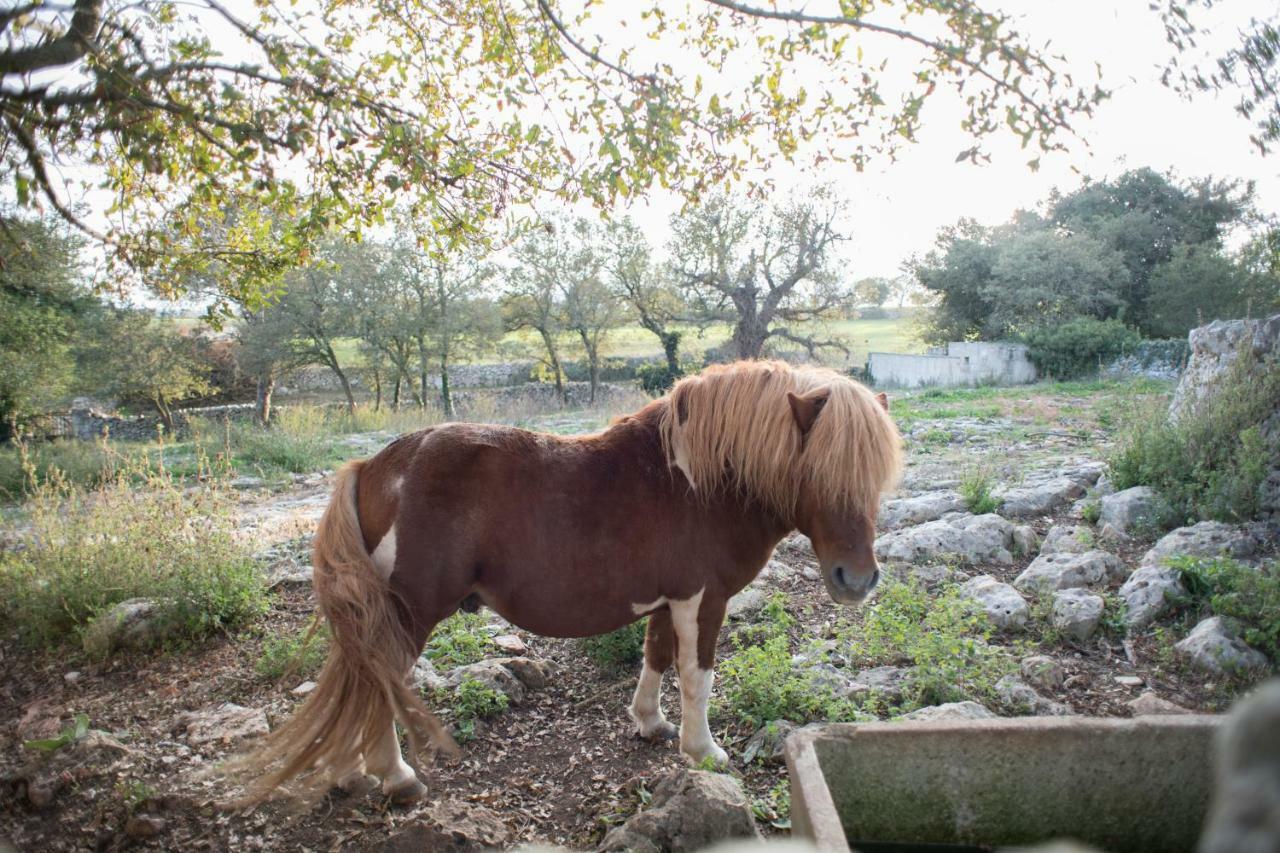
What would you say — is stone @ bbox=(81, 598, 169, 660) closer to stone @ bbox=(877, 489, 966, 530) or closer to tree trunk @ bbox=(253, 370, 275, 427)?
stone @ bbox=(877, 489, 966, 530)

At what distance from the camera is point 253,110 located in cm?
395

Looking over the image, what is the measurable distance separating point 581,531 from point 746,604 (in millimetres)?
2240

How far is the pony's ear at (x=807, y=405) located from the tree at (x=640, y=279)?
79.2 ft

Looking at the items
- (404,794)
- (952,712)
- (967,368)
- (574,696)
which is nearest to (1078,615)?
(952,712)

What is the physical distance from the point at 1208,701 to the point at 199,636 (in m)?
5.63

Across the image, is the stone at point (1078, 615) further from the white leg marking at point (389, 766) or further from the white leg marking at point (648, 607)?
the white leg marking at point (389, 766)

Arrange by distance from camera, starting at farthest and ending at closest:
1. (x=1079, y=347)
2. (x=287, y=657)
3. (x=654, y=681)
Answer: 1. (x=1079, y=347)
2. (x=287, y=657)
3. (x=654, y=681)

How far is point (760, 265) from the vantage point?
84.0 ft

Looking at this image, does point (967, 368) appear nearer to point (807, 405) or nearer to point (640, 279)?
point (640, 279)

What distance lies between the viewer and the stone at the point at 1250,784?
43 cm

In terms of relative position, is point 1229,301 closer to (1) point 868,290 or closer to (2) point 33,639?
(1) point 868,290

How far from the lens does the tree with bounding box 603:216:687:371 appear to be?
2736cm

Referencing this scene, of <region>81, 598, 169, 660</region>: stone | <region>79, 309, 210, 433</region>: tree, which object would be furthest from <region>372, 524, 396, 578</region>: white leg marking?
<region>79, 309, 210, 433</region>: tree

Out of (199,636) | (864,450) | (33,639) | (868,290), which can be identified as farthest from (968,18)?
(868,290)
